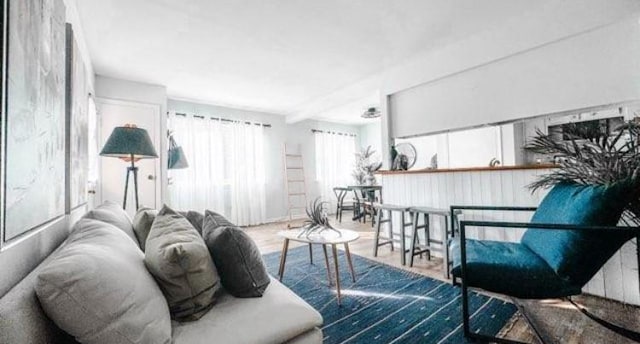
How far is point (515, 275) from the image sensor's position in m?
1.44

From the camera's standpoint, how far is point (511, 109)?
2.63 meters

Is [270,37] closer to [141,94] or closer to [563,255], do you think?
[141,94]

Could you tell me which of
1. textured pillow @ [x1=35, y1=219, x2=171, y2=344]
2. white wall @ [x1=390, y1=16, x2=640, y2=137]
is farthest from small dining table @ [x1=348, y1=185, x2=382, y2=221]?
textured pillow @ [x1=35, y1=219, x2=171, y2=344]

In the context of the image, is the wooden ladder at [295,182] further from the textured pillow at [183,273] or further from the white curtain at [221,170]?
the textured pillow at [183,273]

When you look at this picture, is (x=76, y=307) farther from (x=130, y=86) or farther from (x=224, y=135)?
(x=224, y=135)

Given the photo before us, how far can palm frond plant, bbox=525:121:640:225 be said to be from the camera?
4.84 ft

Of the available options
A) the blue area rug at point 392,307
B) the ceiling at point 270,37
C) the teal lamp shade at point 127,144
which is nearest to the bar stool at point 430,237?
the blue area rug at point 392,307

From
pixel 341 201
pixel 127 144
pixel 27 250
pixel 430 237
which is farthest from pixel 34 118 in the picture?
pixel 341 201

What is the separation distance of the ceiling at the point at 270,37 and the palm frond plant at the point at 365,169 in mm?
2335

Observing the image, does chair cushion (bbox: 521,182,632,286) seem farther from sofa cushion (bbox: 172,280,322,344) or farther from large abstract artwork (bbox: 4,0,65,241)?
large abstract artwork (bbox: 4,0,65,241)

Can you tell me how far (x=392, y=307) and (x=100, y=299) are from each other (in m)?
1.73

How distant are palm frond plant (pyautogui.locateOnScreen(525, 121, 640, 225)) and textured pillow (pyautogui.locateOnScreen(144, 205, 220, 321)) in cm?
193

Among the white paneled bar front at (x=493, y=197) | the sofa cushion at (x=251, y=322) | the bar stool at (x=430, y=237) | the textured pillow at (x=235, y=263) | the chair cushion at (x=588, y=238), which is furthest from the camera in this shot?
the bar stool at (x=430, y=237)

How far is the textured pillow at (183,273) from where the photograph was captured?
35.6 inches
